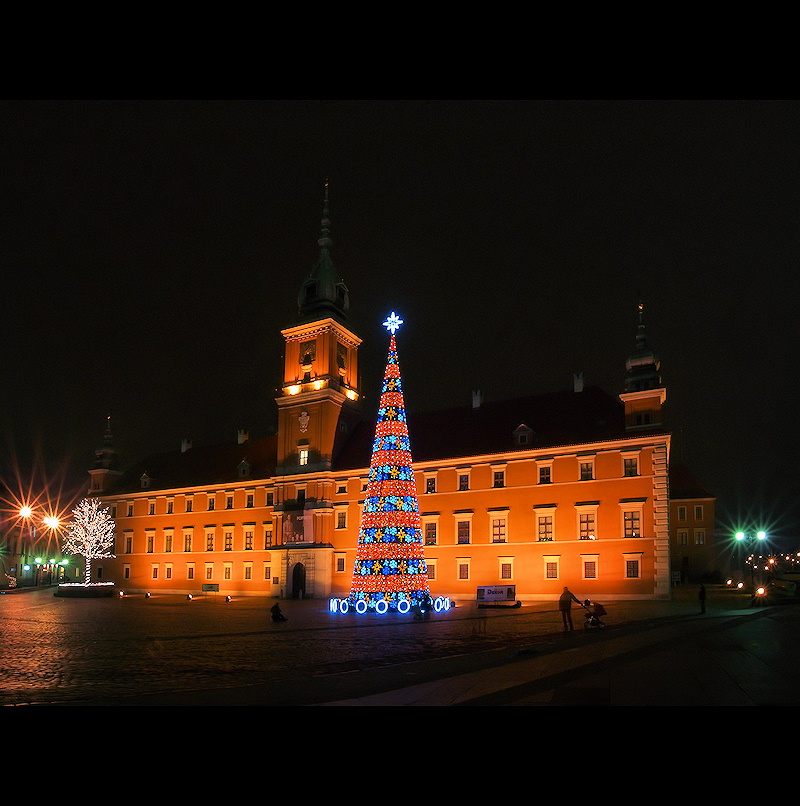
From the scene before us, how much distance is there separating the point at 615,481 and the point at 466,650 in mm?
28300

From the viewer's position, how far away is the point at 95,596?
180ft

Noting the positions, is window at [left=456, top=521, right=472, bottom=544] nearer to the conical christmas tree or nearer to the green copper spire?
the conical christmas tree

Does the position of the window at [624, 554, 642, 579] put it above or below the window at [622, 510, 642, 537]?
below

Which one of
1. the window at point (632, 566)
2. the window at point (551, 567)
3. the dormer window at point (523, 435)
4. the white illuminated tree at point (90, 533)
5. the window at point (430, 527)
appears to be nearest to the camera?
the window at point (632, 566)

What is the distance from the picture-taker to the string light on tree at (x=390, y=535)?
107 ft

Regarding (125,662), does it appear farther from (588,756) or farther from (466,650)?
(588,756)

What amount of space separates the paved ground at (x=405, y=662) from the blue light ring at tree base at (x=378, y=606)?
3429mm

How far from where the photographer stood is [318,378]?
5706cm

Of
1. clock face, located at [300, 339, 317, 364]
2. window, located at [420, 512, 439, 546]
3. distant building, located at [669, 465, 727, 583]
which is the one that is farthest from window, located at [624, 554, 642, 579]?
distant building, located at [669, 465, 727, 583]

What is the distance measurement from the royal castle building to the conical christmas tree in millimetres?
9971

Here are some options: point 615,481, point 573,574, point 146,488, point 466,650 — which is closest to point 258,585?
point 146,488

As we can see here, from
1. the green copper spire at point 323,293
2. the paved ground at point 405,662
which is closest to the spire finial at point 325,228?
the green copper spire at point 323,293

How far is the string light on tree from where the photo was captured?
3262 centimetres

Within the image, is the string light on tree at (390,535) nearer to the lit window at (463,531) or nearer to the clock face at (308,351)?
the lit window at (463,531)
